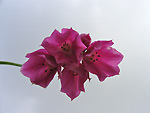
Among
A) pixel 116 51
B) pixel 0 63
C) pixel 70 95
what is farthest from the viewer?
pixel 116 51

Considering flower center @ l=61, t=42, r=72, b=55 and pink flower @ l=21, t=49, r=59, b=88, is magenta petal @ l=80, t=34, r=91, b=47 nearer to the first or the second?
flower center @ l=61, t=42, r=72, b=55

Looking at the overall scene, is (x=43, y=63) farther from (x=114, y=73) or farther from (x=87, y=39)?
(x=114, y=73)

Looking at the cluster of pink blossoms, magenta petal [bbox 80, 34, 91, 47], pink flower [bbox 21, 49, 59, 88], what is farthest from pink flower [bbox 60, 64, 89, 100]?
magenta petal [bbox 80, 34, 91, 47]

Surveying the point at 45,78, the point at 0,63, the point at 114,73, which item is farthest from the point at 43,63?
the point at 114,73

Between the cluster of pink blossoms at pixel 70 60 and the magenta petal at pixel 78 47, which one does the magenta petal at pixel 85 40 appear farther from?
the magenta petal at pixel 78 47

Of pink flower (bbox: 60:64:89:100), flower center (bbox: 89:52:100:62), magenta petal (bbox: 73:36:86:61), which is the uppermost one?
magenta petal (bbox: 73:36:86:61)

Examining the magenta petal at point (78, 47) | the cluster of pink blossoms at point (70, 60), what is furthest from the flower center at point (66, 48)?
the magenta petal at point (78, 47)
